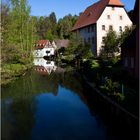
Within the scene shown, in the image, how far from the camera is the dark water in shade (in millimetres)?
16000

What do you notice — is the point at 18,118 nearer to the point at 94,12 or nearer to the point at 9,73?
the point at 9,73

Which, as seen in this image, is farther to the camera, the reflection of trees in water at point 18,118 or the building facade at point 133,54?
the building facade at point 133,54

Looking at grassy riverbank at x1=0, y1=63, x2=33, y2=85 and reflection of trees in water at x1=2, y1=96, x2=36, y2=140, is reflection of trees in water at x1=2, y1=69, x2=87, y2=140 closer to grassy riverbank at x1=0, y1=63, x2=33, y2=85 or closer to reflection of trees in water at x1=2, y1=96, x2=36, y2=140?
reflection of trees in water at x1=2, y1=96, x2=36, y2=140

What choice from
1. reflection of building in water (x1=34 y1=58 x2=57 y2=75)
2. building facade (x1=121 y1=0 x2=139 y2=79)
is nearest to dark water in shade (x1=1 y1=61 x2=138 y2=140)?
building facade (x1=121 y1=0 x2=139 y2=79)

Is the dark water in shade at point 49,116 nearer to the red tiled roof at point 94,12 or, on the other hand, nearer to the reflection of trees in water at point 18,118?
the reflection of trees in water at point 18,118

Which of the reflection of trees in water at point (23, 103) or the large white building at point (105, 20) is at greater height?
the large white building at point (105, 20)

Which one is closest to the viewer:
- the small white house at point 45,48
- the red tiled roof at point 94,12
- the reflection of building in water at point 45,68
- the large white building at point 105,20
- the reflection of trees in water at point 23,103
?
the reflection of trees in water at point 23,103


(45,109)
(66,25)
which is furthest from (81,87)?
(66,25)

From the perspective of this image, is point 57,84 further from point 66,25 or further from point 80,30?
point 66,25

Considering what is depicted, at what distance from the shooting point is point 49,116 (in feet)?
65.4

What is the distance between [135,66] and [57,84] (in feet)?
36.8

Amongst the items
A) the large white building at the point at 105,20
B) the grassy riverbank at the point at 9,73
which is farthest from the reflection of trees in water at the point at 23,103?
the large white building at the point at 105,20

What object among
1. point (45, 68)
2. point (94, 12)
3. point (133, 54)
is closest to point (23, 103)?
point (133, 54)

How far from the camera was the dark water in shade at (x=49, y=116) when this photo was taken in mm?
16000
